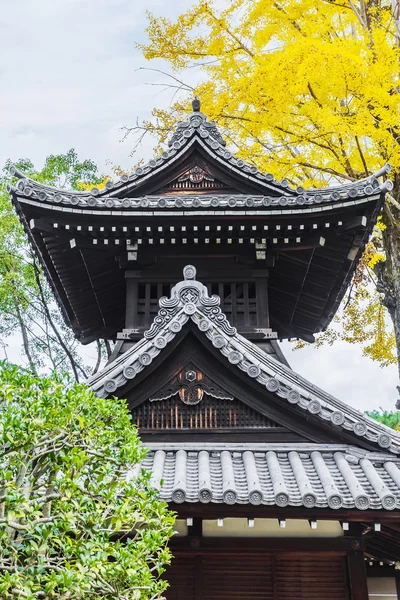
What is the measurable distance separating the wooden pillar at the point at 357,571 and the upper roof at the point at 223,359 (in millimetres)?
1219

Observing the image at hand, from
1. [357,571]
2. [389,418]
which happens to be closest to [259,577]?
[357,571]

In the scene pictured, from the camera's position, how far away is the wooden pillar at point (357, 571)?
7207mm

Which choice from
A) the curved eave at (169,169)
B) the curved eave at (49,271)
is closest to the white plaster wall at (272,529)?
the curved eave at (169,169)

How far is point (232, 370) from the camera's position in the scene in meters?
8.09

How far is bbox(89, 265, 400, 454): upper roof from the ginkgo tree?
19.2ft

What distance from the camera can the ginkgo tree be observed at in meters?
12.7

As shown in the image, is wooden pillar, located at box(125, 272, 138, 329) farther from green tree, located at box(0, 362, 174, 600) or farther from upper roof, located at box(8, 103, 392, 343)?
green tree, located at box(0, 362, 174, 600)

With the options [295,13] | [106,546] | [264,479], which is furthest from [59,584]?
[295,13]

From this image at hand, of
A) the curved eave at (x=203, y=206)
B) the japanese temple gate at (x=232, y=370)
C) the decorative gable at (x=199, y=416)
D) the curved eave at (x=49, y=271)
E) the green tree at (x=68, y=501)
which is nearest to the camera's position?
the green tree at (x=68, y=501)

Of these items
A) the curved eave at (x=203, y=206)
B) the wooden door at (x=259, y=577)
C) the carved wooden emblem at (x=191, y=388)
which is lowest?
the wooden door at (x=259, y=577)

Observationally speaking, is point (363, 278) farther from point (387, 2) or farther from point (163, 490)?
point (163, 490)

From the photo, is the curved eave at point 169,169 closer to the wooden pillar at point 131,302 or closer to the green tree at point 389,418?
the wooden pillar at point 131,302

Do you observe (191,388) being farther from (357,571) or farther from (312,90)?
(312,90)

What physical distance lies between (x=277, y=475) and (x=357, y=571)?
1.53 meters
